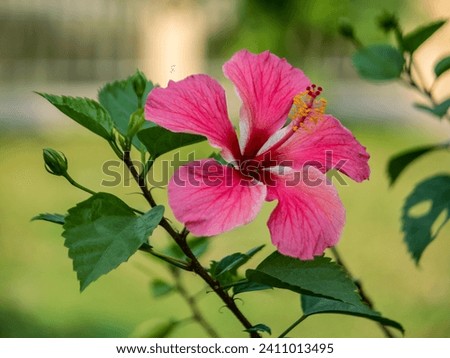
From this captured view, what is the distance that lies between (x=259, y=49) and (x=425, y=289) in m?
2.91

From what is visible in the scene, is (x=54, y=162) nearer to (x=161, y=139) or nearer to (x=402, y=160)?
(x=161, y=139)

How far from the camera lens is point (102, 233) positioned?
693 millimetres

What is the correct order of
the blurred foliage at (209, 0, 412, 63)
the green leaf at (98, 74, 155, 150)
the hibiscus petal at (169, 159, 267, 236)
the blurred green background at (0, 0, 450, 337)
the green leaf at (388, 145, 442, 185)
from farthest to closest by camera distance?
1. the blurred foliage at (209, 0, 412, 63)
2. the blurred green background at (0, 0, 450, 337)
3. the green leaf at (388, 145, 442, 185)
4. the green leaf at (98, 74, 155, 150)
5. the hibiscus petal at (169, 159, 267, 236)

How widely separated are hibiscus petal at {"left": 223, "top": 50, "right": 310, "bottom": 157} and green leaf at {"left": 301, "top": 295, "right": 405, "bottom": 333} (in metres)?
0.20

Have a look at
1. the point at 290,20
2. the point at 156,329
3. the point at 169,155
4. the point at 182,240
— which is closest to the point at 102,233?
the point at 182,240

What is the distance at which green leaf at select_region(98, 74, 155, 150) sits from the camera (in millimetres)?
875

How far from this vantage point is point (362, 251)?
3.51 m

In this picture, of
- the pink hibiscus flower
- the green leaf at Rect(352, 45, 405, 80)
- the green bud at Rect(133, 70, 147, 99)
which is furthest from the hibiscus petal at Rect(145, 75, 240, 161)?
the green leaf at Rect(352, 45, 405, 80)

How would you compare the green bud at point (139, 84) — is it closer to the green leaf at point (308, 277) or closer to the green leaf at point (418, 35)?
the green leaf at point (308, 277)

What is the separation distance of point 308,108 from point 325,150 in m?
0.05

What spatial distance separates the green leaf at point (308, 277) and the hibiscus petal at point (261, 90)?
0.13 m

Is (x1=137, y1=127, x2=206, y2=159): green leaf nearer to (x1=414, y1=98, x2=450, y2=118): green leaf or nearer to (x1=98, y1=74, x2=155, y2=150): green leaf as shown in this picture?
(x1=98, y1=74, x2=155, y2=150): green leaf

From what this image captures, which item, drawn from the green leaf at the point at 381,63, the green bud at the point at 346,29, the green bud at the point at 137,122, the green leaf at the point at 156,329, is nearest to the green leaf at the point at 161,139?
the green bud at the point at 137,122

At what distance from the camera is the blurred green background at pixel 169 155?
2910mm
